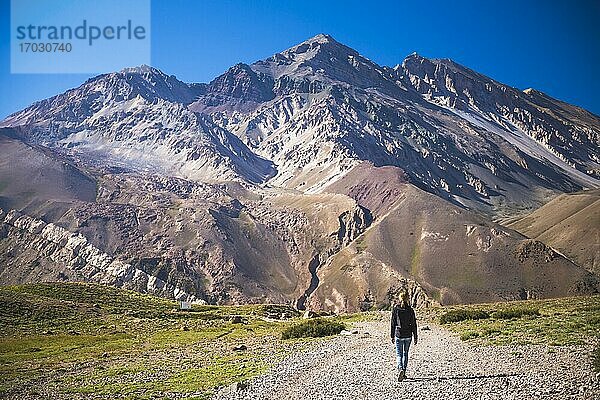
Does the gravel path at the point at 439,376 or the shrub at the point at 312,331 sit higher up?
the gravel path at the point at 439,376

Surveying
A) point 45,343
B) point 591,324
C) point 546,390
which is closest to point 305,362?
point 546,390

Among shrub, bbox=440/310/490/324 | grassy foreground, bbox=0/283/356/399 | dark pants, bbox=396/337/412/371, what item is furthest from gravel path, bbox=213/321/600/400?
shrub, bbox=440/310/490/324

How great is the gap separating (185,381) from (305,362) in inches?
250

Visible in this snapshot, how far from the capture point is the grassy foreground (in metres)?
26.1

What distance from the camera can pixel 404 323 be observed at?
2041cm

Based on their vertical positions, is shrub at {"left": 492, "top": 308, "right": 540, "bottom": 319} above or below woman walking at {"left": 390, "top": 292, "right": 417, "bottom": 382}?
below

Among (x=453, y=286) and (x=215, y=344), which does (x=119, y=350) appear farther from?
(x=453, y=286)

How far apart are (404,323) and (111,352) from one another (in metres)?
32.4

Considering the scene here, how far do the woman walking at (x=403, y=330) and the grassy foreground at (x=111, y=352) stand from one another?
8.06 m

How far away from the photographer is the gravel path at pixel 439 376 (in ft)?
56.6

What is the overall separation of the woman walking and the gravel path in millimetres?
683

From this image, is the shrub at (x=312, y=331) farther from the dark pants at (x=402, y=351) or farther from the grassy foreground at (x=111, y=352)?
the dark pants at (x=402, y=351)

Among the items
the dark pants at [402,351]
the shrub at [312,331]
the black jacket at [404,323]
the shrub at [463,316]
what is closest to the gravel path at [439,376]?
the dark pants at [402,351]

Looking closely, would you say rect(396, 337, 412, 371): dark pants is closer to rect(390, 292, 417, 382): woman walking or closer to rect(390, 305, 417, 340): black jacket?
rect(390, 292, 417, 382): woman walking
